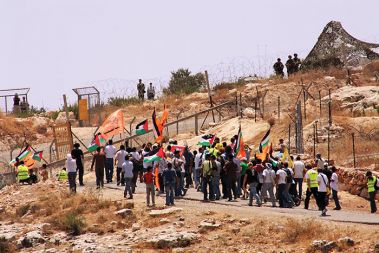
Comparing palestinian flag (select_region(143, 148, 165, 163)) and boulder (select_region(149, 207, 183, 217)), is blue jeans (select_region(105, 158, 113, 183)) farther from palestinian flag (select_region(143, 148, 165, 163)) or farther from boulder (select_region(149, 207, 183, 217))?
boulder (select_region(149, 207, 183, 217))

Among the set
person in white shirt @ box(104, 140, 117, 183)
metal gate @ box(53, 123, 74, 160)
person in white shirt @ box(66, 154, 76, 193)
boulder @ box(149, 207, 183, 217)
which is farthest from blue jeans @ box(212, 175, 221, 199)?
metal gate @ box(53, 123, 74, 160)

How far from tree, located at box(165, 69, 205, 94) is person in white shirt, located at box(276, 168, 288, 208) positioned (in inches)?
1392

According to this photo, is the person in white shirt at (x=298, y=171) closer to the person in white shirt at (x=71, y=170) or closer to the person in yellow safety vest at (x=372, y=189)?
the person in yellow safety vest at (x=372, y=189)

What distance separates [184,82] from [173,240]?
142 ft

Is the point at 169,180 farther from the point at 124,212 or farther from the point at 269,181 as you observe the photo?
the point at 269,181

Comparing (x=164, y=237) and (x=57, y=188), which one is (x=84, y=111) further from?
(x=164, y=237)

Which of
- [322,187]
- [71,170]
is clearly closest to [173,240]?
[322,187]

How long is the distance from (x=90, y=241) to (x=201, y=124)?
23.1 meters

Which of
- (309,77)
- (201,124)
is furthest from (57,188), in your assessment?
(309,77)

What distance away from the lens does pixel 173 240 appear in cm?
2738

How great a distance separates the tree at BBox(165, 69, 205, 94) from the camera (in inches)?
2625

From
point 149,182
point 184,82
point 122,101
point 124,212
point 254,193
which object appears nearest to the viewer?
point 254,193

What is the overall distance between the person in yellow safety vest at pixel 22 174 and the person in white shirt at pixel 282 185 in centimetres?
1237

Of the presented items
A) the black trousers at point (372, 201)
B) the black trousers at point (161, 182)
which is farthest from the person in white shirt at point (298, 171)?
the black trousers at point (161, 182)
